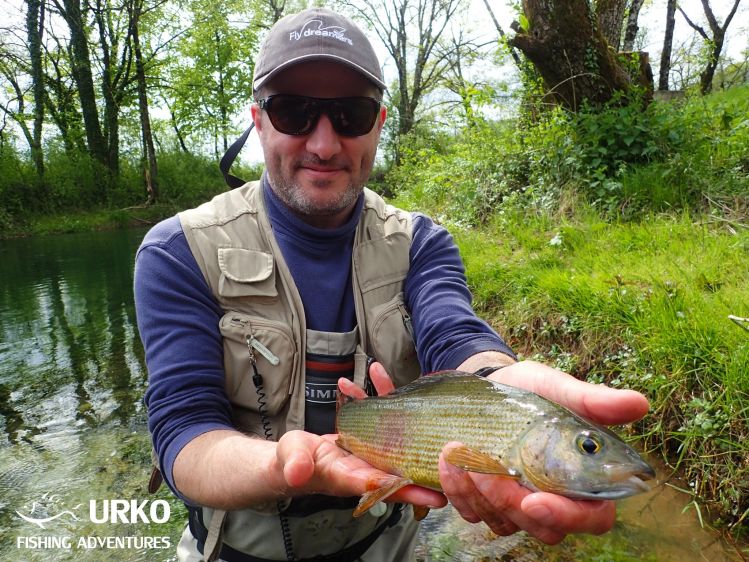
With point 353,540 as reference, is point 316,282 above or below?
above

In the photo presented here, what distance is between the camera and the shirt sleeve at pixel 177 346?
191 cm

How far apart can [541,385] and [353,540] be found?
1212 millimetres

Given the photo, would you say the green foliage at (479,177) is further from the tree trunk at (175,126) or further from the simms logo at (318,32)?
the tree trunk at (175,126)

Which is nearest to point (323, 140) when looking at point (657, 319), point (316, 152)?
point (316, 152)

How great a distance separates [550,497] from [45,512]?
3.71 m

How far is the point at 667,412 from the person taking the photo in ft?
10.2

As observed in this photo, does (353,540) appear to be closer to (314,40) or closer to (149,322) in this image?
(149,322)

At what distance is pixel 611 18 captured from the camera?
740 cm

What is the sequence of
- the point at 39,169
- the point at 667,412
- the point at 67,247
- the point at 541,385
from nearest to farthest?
the point at 541,385
the point at 667,412
the point at 67,247
the point at 39,169

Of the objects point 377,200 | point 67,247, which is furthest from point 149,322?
point 67,247

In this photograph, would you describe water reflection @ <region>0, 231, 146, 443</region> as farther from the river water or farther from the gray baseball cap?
the gray baseball cap

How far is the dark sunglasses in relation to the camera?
2.29m

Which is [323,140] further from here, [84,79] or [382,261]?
[84,79]

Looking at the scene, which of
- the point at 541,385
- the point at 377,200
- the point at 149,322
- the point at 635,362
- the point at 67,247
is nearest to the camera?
the point at 541,385
